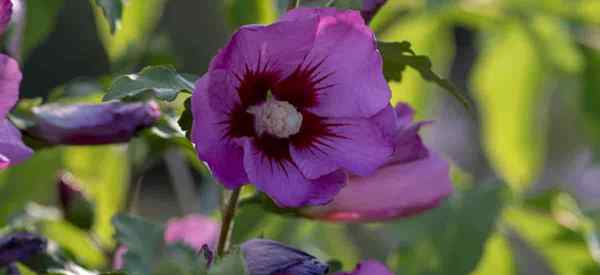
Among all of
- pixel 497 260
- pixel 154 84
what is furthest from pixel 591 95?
pixel 154 84

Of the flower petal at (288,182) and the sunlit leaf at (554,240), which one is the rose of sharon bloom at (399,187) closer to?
the flower petal at (288,182)

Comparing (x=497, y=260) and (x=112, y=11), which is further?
(x=497, y=260)

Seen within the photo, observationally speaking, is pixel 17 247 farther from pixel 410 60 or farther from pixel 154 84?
pixel 410 60

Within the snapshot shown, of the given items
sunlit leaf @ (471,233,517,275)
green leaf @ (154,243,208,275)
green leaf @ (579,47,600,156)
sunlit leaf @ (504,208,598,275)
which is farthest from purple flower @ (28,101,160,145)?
green leaf @ (579,47,600,156)

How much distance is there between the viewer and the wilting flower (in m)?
0.91

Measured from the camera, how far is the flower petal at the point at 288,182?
0.82 meters

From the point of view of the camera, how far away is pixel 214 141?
2.71 feet

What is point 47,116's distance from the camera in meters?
0.98

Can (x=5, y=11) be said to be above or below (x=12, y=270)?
above

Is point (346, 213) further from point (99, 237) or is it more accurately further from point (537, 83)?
point (537, 83)

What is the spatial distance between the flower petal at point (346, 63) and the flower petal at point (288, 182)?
6cm

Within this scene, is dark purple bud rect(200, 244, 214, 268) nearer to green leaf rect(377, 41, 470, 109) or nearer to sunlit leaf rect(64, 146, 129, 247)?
green leaf rect(377, 41, 470, 109)

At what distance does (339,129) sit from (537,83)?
90 centimetres

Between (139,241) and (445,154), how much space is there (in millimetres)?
731
